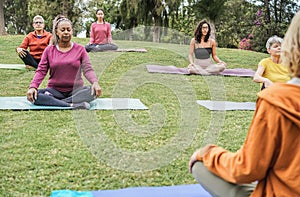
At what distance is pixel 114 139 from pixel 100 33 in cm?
491

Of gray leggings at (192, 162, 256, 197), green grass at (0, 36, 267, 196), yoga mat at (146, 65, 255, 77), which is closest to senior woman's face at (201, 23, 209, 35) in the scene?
yoga mat at (146, 65, 255, 77)

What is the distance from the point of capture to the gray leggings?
4.76 feet

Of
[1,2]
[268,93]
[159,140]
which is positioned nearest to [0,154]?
[159,140]

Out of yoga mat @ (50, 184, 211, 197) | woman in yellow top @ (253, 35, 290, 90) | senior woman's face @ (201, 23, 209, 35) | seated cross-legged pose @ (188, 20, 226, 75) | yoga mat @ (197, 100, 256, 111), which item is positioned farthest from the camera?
seated cross-legged pose @ (188, 20, 226, 75)

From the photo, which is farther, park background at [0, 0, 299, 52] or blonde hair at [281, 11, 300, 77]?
park background at [0, 0, 299, 52]

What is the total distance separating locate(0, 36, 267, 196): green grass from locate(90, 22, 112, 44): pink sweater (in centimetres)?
235

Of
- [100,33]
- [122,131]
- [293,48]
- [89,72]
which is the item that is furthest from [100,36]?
[293,48]

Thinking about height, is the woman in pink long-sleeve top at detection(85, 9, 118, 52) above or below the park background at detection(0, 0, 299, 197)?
above

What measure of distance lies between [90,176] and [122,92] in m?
2.61

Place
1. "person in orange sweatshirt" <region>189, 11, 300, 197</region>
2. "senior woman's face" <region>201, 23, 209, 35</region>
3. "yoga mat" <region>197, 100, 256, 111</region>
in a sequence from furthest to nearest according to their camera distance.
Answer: "senior woman's face" <region>201, 23, 209, 35</region>, "yoga mat" <region>197, 100, 256, 111</region>, "person in orange sweatshirt" <region>189, 11, 300, 197</region>

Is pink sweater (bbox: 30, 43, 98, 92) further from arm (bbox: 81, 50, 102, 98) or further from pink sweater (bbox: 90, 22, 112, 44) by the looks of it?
pink sweater (bbox: 90, 22, 112, 44)

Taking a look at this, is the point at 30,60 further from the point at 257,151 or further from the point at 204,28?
the point at 257,151

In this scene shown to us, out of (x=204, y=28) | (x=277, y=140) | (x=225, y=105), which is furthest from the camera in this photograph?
(x=204, y=28)

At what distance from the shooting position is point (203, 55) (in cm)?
648
